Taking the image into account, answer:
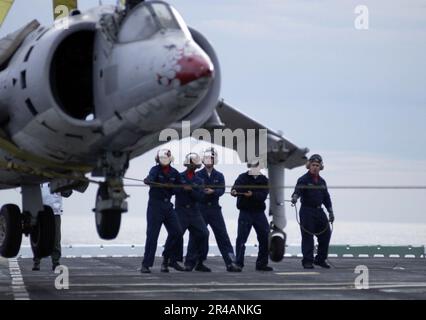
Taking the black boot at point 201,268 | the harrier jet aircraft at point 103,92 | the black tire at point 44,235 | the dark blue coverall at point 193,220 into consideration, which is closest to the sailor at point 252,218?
the black boot at point 201,268

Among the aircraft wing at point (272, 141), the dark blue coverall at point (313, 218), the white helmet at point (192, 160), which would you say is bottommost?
the dark blue coverall at point (313, 218)

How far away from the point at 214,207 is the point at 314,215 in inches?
94.0

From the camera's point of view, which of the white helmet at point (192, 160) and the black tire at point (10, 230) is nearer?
the black tire at point (10, 230)

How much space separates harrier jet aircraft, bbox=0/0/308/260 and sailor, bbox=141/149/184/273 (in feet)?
21.1

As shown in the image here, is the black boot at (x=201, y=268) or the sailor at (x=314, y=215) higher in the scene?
the sailor at (x=314, y=215)

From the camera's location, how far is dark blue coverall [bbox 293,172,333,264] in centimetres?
2820

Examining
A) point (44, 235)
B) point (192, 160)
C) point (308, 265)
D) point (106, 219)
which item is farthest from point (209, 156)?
point (106, 219)

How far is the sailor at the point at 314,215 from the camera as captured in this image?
1102 inches

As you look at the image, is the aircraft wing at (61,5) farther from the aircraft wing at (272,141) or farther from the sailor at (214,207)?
the sailor at (214,207)

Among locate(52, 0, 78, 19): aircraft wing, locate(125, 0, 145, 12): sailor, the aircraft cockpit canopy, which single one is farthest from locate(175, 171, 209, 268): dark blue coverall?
the aircraft cockpit canopy

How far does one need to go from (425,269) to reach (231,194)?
5271 mm

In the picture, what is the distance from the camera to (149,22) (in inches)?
630

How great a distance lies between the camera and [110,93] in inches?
635

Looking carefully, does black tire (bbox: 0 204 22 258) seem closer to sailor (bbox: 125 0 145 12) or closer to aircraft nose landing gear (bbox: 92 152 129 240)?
aircraft nose landing gear (bbox: 92 152 129 240)
